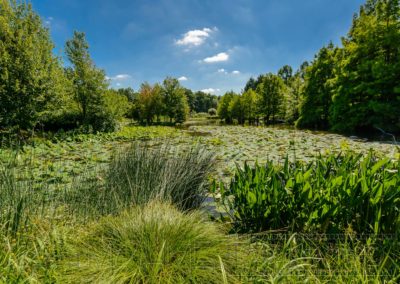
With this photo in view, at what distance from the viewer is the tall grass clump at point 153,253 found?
137cm

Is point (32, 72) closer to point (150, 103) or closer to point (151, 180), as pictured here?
point (151, 180)

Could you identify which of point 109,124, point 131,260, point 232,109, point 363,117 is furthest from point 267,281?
point 232,109

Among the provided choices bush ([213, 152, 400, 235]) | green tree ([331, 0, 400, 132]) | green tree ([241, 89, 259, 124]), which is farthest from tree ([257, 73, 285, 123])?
bush ([213, 152, 400, 235])

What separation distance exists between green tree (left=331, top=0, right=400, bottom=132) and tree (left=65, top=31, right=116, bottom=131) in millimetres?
15495

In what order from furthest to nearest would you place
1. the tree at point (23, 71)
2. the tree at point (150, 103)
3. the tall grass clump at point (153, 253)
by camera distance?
the tree at point (150, 103), the tree at point (23, 71), the tall grass clump at point (153, 253)

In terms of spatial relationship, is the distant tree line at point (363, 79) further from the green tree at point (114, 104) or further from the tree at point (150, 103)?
the tree at point (150, 103)

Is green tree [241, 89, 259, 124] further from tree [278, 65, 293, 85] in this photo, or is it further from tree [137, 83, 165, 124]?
tree [278, 65, 293, 85]

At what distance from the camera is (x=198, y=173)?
10.3ft

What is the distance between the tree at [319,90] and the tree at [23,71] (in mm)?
18492

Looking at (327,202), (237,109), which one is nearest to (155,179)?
(327,202)

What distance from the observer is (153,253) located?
4.92ft

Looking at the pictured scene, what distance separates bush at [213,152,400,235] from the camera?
1761 millimetres

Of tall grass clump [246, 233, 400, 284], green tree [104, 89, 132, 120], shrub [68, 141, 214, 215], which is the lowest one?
tall grass clump [246, 233, 400, 284]

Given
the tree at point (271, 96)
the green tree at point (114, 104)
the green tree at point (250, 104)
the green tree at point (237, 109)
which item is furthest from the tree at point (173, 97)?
the green tree at point (114, 104)
